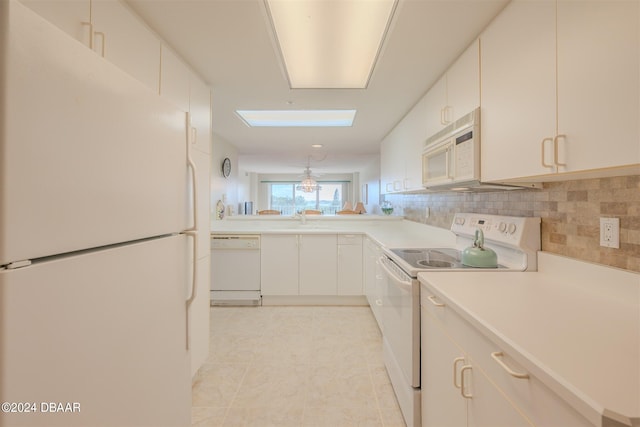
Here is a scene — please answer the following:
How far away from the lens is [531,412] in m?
0.63

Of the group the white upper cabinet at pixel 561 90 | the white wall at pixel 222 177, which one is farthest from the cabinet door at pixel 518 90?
the white wall at pixel 222 177

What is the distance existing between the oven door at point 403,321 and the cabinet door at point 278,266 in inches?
61.0

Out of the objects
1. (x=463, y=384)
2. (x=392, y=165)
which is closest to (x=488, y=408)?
(x=463, y=384)

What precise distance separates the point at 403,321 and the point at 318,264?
1817 mm

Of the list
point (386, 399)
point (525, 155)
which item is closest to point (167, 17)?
point (525, 155)

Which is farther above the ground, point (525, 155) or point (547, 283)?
point (525, 155)

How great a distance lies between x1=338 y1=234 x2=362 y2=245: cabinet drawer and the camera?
3.25 meters

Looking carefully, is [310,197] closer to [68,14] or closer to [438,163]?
[438,163]

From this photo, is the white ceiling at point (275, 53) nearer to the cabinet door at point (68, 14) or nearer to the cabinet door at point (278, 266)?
the cabinet door at point (68, 14)

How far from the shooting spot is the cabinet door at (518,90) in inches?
38.9

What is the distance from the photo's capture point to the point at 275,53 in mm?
1713

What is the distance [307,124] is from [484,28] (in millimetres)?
2361

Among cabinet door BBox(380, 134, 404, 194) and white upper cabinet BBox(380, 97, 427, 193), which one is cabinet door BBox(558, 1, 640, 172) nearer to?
white upper cabinet BBox(380, 97, 427, 193)

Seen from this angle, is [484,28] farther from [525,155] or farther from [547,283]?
[547,283]
